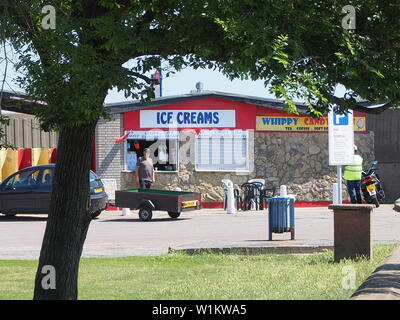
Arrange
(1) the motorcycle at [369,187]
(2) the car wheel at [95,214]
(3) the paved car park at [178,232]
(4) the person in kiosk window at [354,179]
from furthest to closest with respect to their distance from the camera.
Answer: (1) the motorcycle at [369,187] < (4) the person in kiosk window at [354,179] < (2) the car wheel at [95,214] < (3) the paved car park at [178,232]

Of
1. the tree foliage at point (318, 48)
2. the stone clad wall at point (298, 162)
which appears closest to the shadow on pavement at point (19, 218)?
the stone clad wall at point (298, 162)

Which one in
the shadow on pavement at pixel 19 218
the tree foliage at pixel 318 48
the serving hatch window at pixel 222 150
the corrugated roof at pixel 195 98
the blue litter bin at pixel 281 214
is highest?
the corrugated roof at pixel 195 98

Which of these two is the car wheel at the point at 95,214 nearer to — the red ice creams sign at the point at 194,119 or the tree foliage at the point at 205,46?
the red ice creams sign at the point at 194,119

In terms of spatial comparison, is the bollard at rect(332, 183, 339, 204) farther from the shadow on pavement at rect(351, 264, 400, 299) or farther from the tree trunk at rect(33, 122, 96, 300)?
the tree trunk at rect(33, 122, 96, 300)

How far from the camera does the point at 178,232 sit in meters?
21.2

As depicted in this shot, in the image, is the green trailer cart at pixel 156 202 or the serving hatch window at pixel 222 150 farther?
the serving hatch window at pixel 222 150

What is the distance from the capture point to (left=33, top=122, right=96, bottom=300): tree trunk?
995 centimetres

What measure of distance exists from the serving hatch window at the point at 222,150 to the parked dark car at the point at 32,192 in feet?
22.3

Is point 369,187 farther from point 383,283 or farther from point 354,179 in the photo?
point 383,283

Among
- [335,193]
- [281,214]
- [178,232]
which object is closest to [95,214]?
[178,232]

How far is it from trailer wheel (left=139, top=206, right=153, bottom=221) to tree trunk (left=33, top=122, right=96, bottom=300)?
1477 cm

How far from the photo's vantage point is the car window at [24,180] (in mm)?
25688

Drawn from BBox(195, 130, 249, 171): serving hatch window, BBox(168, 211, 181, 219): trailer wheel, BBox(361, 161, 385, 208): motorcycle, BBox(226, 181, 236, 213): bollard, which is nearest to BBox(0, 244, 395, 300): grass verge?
BBox(168, 211, 181, 219): trailer wheel

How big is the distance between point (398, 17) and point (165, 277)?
6103mm
